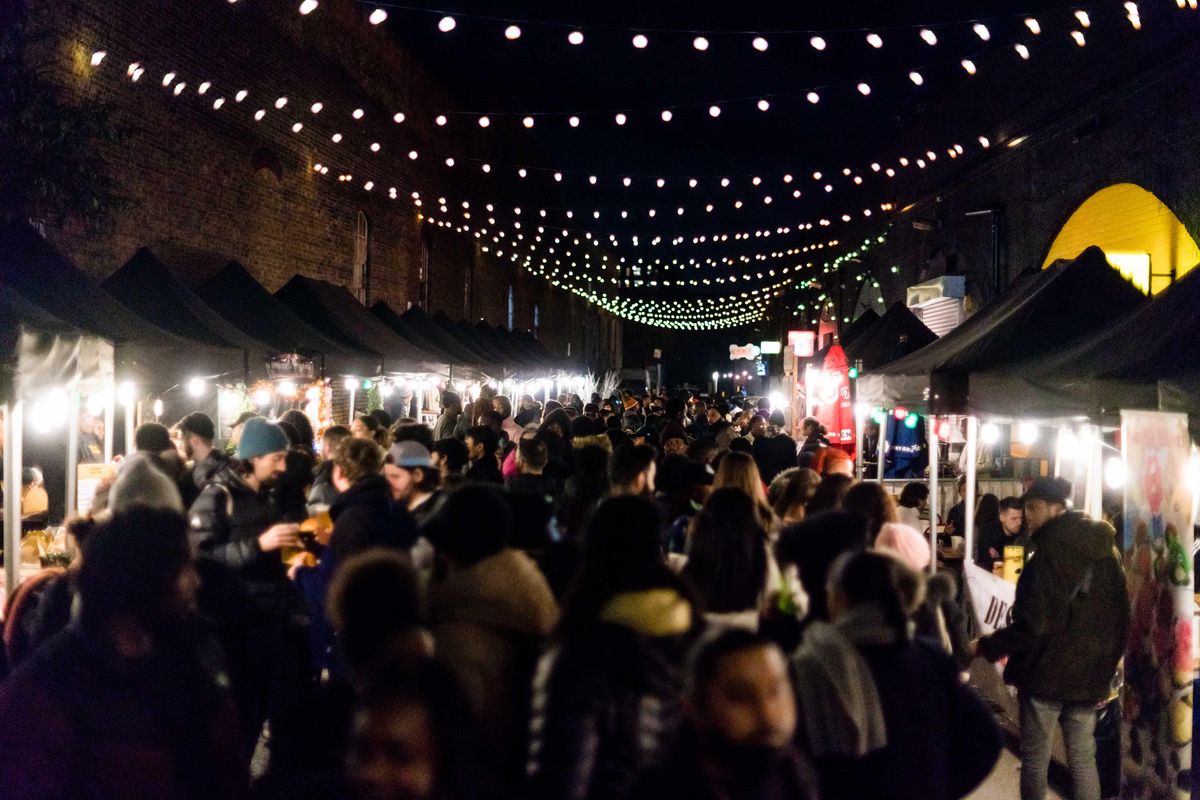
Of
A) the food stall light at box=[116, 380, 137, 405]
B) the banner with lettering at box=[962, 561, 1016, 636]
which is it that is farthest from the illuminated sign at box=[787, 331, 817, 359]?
the banner with lettering at box=[962, 561, 1016, 636]

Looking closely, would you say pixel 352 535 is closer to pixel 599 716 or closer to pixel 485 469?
pixel 599 716

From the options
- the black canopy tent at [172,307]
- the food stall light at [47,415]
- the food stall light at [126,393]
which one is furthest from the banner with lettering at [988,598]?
the food stall light at [126,393]

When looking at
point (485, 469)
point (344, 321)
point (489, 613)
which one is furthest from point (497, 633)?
point (344, 321)

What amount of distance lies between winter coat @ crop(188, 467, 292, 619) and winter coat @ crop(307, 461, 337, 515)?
1142 millimetres

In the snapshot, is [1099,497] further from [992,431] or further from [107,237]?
[107,237]

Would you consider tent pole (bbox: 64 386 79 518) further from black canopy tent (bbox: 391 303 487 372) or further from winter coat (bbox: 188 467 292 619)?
black canopy tent (bbox: 391 303 487 372)

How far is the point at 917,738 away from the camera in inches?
131

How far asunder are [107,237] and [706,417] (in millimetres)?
11563

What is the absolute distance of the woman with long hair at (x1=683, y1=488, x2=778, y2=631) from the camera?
4.56 meters

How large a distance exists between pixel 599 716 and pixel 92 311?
7038 millimetres

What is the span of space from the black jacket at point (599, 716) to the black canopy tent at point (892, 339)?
1264 centimetres

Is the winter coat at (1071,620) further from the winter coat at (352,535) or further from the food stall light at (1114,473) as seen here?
the food stall light at (1114,473)

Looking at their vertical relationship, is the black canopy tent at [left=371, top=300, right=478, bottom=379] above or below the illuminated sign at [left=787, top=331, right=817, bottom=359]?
below

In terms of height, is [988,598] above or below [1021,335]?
below
